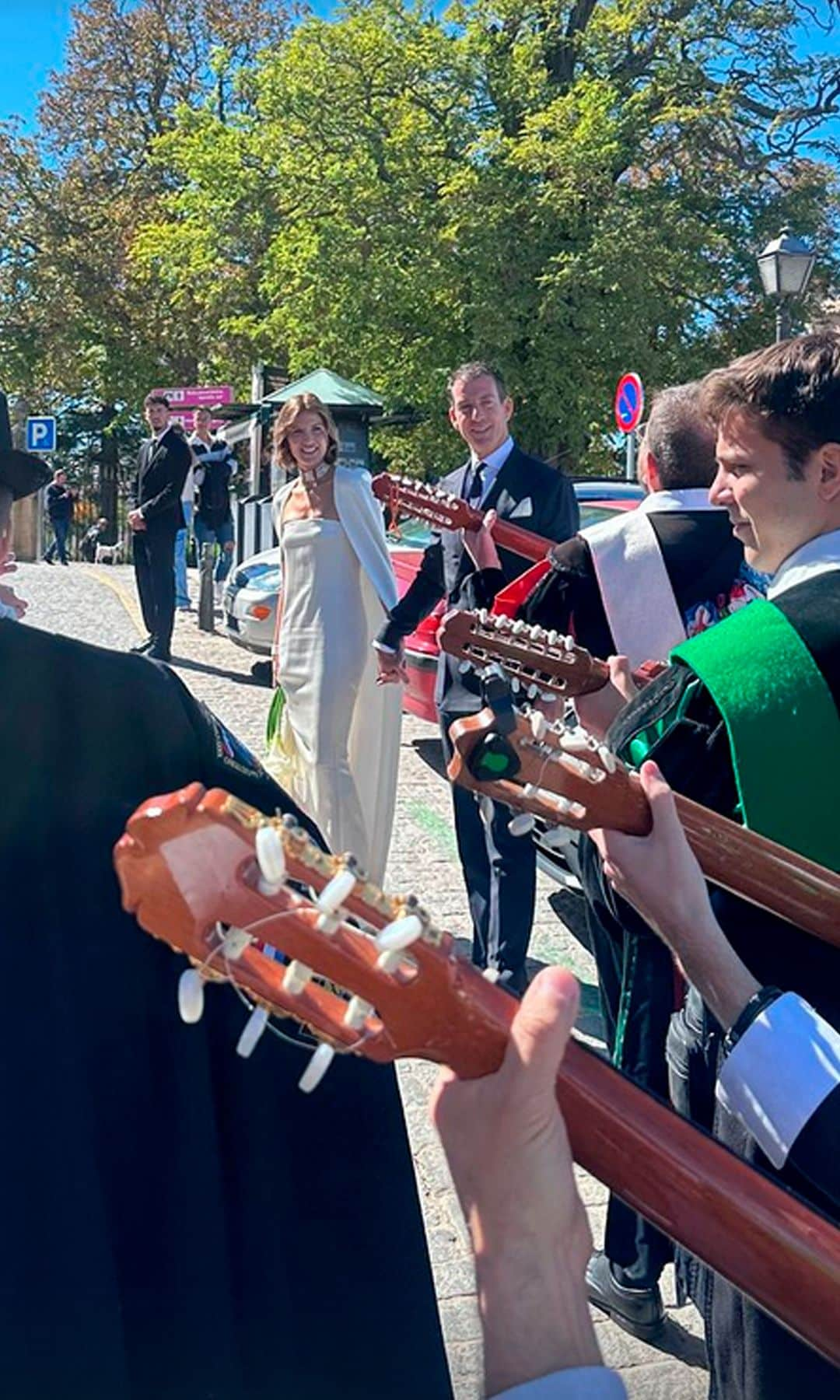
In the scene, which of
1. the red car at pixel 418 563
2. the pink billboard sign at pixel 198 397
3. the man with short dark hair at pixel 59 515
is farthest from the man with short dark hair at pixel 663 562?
the man with short dark hair at pixel 59 515

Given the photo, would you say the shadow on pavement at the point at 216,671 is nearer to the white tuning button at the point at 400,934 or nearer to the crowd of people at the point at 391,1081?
the crowd of people at the point at 391,1081

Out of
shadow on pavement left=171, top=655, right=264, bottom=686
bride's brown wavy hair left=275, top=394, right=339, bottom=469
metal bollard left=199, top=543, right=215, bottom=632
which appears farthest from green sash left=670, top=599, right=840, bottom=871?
metal bollard left=199, top=543, right=215, bottom=632

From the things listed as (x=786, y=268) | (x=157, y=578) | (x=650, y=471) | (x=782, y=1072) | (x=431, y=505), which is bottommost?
(x=157, y=578)

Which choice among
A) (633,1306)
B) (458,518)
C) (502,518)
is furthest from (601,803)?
(502,518)

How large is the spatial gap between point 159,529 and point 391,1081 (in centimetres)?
950

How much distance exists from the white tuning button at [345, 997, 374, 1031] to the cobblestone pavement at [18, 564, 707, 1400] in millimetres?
157

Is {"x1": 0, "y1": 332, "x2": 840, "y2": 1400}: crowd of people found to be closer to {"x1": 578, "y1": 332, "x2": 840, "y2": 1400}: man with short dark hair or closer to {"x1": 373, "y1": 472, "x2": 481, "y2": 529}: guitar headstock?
{"x1": 578, "y1": 332, "x2": 840, "y2": 1400}: man with short dark hair

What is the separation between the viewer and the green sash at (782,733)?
1.56 metres

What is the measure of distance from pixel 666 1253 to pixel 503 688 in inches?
70.1

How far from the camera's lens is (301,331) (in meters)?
22.5

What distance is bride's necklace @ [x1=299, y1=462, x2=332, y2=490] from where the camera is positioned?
500cm

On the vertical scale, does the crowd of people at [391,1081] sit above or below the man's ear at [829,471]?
below

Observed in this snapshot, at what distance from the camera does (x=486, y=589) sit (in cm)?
419

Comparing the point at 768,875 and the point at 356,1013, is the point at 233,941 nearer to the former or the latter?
the point at 356,1013
